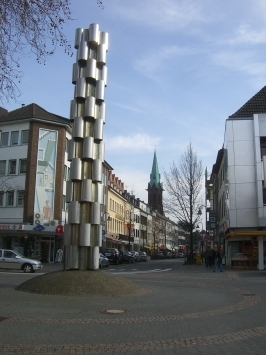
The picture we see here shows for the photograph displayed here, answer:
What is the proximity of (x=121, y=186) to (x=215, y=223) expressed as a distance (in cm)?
3504

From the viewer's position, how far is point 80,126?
52.4ft

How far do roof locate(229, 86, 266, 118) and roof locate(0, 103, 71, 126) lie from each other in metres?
18.8

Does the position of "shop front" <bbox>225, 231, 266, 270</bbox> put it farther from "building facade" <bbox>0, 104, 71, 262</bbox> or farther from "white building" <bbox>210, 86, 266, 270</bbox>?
"building facade" <bbox>0, 104, 71, 262</bbox>

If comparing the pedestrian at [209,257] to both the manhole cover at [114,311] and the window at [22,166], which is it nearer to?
the window at [22,166]

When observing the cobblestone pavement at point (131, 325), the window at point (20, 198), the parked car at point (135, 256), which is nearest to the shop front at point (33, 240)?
the window at point (20, 198)

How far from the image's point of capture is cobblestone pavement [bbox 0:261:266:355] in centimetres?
702

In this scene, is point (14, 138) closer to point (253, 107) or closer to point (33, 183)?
point (33, 183)

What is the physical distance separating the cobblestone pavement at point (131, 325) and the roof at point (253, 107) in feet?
83.4

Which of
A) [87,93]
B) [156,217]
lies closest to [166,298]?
[87,93]

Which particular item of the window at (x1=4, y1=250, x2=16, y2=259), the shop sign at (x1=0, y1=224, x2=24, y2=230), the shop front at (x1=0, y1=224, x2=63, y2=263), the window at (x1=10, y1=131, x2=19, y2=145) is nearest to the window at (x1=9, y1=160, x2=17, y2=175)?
the window at (x1=10, y1=131, x2=19, y2=145)

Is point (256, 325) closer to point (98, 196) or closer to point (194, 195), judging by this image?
point (98, 196)

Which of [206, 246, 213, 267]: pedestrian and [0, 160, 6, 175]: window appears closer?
[206, 246, 213, 267]: pedestrian

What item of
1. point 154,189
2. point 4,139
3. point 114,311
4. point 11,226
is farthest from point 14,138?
point 154,189

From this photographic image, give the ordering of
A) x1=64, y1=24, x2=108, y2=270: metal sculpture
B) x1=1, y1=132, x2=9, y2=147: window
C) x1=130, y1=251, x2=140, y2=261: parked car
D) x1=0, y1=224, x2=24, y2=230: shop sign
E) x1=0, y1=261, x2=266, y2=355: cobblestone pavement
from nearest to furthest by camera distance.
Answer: x1=0, y1=261, x2=266, y2=355: cobblestone pavement, x1=64, y1=24, x2=108, y2=270: metal sculpture, x1=0, y1=224, x2=24, y2=230: shop sign, x1=1, y1=132, x2=9, y2=147: window, x1=130, y1=251, x2=140, y2=261: parked car
